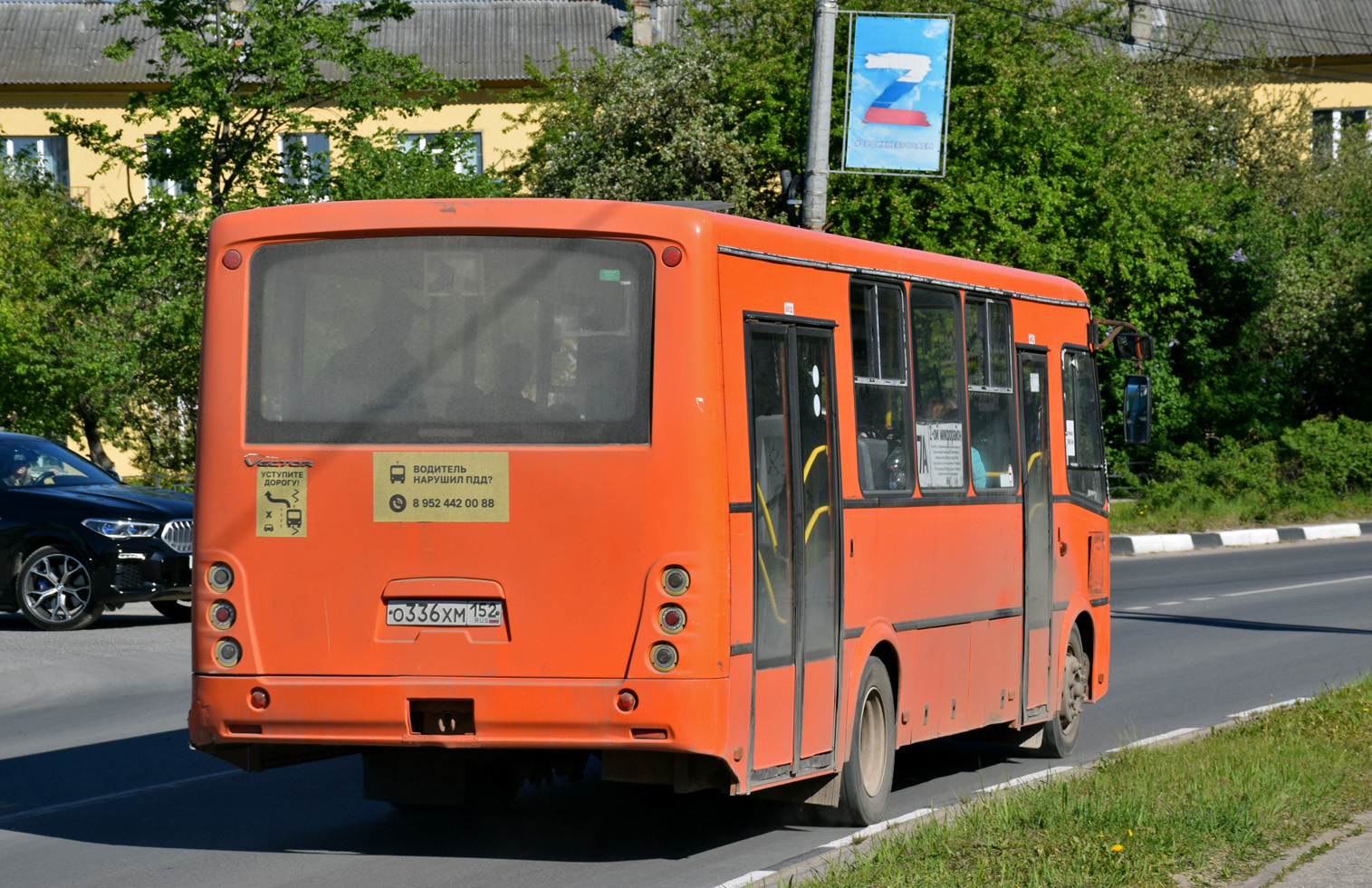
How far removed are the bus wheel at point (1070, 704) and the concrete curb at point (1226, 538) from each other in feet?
57.5

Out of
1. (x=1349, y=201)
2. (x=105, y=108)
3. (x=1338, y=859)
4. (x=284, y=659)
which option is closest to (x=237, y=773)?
(x=284, y=659)

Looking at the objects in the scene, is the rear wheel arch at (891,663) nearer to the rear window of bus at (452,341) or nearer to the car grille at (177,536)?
the rear window of bus at (452,341)

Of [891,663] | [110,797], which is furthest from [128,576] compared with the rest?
[891,663]

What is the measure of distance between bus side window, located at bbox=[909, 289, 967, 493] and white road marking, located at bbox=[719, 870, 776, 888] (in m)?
2.52

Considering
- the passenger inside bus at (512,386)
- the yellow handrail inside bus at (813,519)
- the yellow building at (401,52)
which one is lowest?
the yellow handrail inside bus at (813,519)

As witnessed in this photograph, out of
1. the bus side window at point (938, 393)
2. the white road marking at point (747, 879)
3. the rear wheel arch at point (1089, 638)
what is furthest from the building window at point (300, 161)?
the white road marking at point (747, 879)

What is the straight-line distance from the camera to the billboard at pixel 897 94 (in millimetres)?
19078

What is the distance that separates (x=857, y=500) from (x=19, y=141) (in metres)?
50.3

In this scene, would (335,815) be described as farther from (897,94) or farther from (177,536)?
(897,94)

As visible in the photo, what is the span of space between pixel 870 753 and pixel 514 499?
234 cm

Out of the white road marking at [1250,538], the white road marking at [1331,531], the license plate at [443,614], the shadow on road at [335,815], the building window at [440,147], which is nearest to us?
the license plate at [443,614]

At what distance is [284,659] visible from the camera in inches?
283

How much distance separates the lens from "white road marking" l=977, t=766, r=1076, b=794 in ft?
29.0

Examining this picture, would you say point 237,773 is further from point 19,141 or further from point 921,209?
point 19,141
